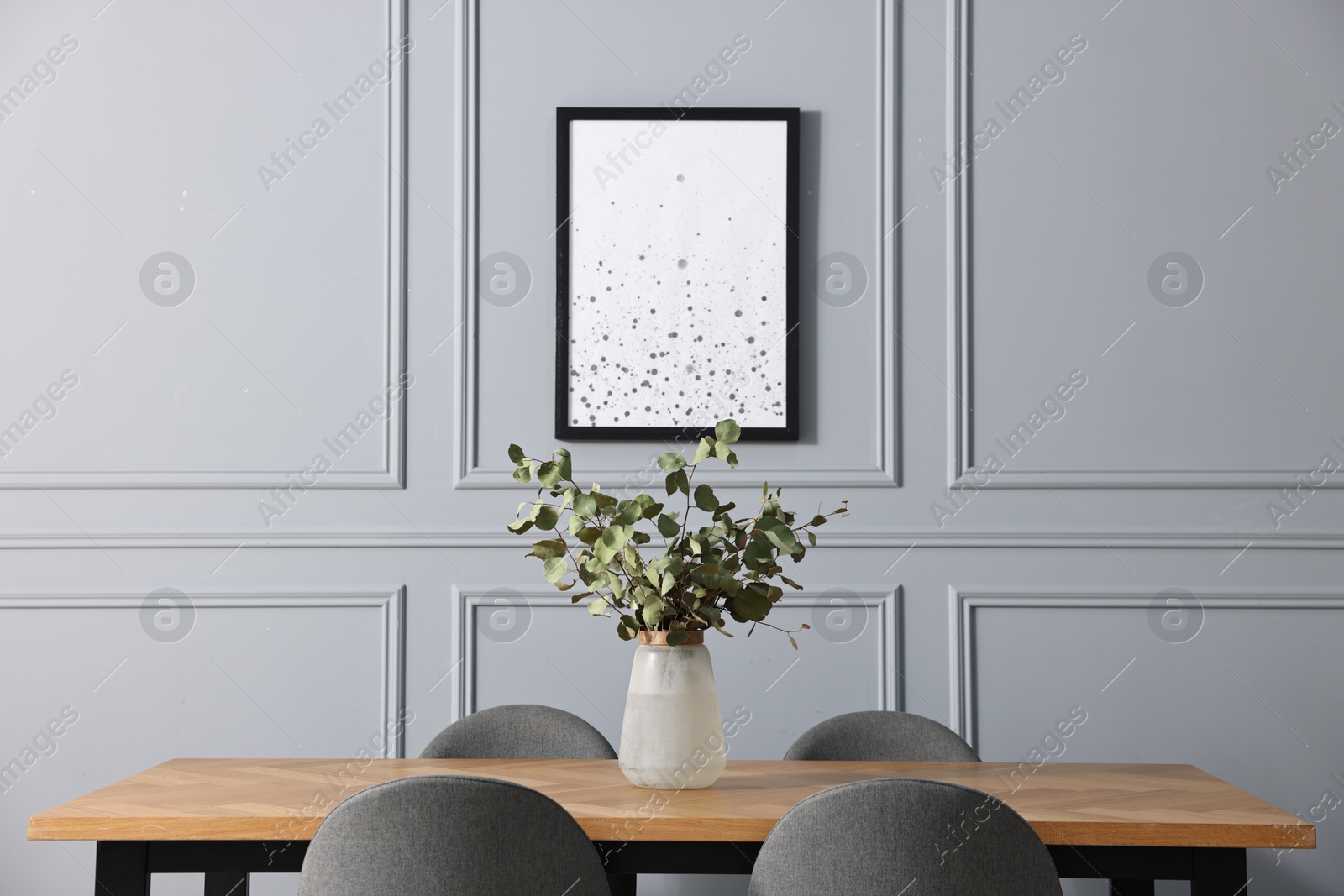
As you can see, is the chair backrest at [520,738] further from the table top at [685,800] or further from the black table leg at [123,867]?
the black table leg at [123,867]

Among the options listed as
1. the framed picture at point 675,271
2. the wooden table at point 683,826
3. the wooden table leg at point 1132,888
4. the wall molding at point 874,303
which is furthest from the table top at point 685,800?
the framed picture at point 675,271

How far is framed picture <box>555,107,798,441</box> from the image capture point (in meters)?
2.27

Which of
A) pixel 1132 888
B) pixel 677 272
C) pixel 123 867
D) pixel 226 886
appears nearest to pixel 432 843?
pixel 123 867

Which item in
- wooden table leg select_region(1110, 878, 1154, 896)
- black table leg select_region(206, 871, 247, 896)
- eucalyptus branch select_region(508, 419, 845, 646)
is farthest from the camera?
black table leg select_region(206, 871, 247, 896)

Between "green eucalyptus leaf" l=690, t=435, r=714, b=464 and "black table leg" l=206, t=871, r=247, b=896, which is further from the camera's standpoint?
"black table leg" l=206, t=871, r=247, b=896

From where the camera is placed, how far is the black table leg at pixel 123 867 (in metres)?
1.23

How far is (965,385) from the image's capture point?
89.3 inches

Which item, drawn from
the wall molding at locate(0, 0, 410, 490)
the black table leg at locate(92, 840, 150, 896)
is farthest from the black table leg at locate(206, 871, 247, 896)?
the wall molding at locate(0, 0, 410, 490)

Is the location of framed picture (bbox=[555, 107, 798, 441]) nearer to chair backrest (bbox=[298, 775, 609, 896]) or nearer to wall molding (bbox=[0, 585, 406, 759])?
wall molding (bbox=[0, 585, 406, 759])

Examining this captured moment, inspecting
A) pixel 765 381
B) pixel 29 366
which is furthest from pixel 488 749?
pixel 29 366

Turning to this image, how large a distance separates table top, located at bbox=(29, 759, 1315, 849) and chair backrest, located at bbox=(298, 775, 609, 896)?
0.20 m

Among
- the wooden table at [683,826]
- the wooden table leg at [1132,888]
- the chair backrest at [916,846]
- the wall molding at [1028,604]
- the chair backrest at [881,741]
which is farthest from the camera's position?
the wall molding at [1028,604]

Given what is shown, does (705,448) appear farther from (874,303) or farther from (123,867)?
(874,303)

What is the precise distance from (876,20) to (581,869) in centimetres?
207
